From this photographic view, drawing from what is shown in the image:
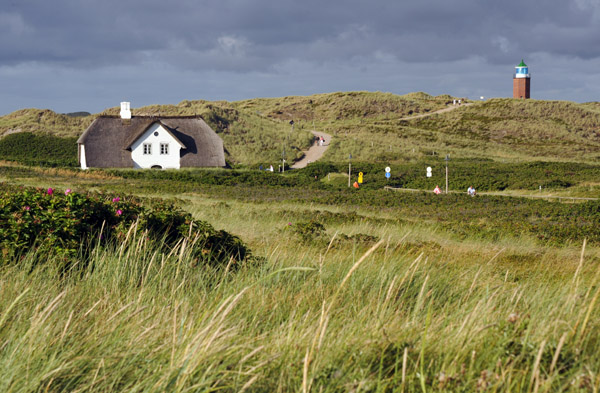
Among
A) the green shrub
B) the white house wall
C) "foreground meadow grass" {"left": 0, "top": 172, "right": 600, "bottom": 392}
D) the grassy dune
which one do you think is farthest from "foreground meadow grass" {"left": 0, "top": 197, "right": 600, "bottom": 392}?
the grassy dune

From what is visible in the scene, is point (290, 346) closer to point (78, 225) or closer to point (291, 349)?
point (291, 349)

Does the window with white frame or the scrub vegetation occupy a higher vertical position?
the window with white frame

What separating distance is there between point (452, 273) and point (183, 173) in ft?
135

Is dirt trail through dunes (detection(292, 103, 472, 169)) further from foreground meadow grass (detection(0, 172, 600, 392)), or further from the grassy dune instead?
foreground meadow grass (detection(0, 172, 600, 392))

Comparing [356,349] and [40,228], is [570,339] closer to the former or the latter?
[356,349]

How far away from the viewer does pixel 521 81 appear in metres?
140

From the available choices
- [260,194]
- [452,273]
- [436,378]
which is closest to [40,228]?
[452,273]

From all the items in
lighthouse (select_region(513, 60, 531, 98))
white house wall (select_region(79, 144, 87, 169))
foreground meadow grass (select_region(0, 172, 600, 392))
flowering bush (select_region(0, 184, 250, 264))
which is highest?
lighthouse (select_region(513, 60, 531, 98))

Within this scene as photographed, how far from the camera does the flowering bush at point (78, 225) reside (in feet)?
20.2

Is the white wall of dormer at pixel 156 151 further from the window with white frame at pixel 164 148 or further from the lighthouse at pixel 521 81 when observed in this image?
the lighthouse at pixel 521 81

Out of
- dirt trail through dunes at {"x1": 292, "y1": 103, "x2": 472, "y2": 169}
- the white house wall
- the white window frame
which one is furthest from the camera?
dirt trail through dunes at {"x1": 292, "y1": 103, "x2": 472, "y2": 169}

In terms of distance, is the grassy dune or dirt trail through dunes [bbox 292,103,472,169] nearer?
dirt trail through dunes [bbox 292,103,472,169]

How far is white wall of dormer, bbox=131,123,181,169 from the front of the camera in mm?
52750

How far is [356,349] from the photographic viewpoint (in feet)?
10.6
